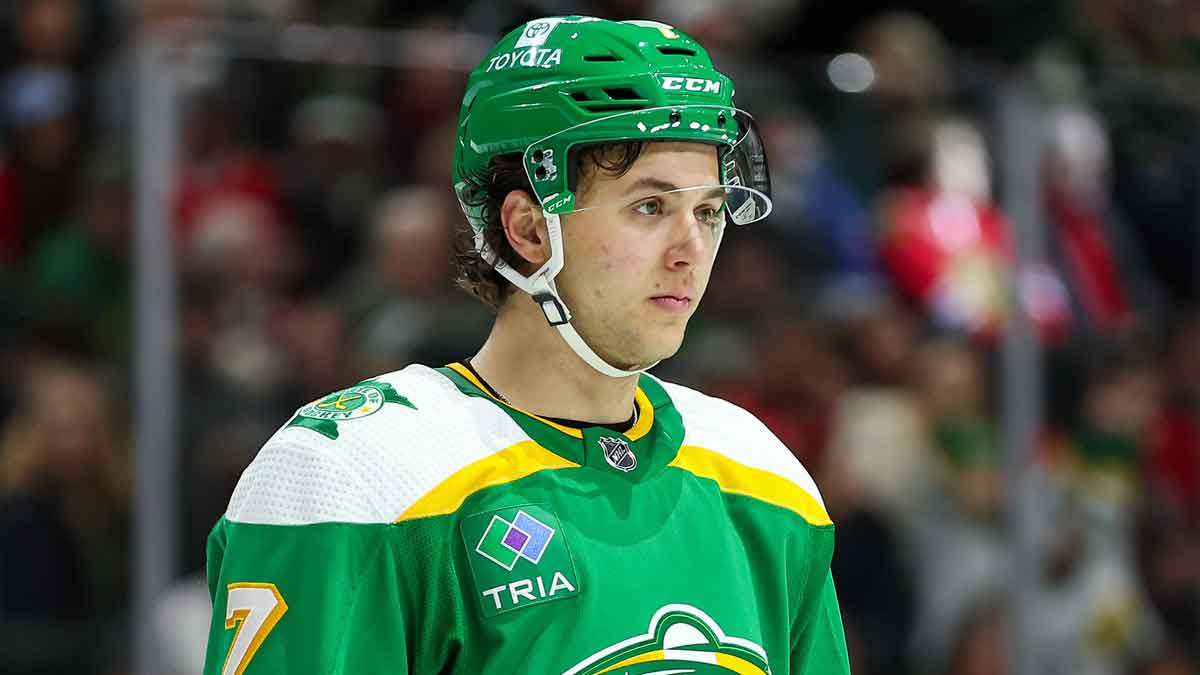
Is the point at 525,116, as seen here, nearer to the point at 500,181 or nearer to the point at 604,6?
the point at 500,181

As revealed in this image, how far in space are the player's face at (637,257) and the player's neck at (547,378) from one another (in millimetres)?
42

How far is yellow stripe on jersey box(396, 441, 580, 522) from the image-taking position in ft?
6.18

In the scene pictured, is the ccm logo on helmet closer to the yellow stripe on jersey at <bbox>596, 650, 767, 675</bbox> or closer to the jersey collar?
the jersey collar

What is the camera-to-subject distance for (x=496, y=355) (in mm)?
2066

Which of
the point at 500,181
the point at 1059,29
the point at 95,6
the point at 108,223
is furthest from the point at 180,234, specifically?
the point at 1059,29

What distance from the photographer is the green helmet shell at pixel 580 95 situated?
1.96 meters

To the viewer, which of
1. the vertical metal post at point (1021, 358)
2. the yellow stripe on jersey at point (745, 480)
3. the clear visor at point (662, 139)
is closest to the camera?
the clear visor at point (662, 139)

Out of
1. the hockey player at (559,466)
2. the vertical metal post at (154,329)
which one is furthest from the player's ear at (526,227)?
the vertical metal post at (154,329)

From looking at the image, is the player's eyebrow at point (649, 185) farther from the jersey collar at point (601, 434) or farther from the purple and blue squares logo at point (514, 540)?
the purple and blue squares logo at point (514, 540)

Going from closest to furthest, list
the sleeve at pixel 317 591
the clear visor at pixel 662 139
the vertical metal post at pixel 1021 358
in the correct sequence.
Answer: the sleeve at pixel 317 591, the clear visor at pixel 662 139, the vertical metal post at pixel 1021 358

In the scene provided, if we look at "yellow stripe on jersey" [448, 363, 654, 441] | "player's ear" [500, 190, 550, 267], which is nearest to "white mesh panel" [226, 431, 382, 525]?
"yellow stripe on jersey" [448, 363, 654, 441]

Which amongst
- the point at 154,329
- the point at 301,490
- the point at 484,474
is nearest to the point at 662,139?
the point at 484,474

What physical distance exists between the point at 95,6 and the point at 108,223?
129 centimetres

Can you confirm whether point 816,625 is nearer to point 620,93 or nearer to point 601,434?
point 601,434
